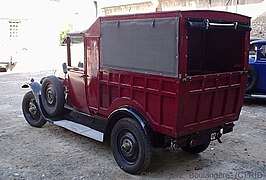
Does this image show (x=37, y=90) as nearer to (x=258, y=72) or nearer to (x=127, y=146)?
(x=127, y=146)

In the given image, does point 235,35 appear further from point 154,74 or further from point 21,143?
point 21,143

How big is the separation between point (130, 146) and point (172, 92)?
3.67 ft

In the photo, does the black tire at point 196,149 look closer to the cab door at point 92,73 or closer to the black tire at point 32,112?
the cab door at point 92,73

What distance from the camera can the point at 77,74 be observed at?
6.04 m

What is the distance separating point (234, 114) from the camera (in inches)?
202

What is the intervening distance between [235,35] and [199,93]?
1274 millimetres

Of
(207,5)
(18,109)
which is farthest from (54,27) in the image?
(18,109)

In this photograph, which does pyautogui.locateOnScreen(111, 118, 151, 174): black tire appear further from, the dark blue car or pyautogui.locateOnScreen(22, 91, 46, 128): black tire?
the dark blue car

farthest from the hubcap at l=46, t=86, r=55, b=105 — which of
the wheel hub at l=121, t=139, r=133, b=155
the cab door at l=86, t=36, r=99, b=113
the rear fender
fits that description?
the wheel hub at l=121, t=139, r=133, b=155

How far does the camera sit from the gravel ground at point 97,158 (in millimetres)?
4797

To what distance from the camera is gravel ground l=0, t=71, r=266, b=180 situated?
4.80 meters

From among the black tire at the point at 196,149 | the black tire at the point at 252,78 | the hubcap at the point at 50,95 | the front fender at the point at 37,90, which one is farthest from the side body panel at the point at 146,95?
the black tire at the point at 252,78

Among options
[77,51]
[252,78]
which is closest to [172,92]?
[77,51]

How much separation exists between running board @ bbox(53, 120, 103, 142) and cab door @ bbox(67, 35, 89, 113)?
293 mm
